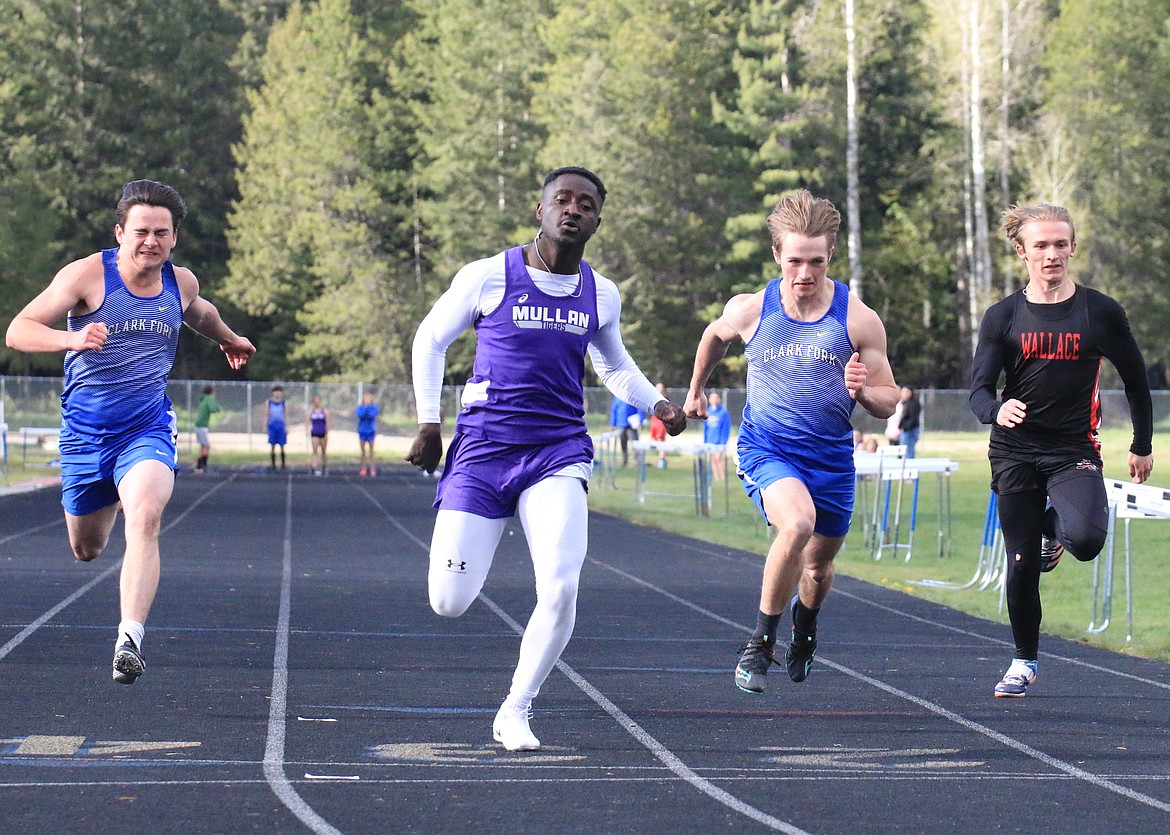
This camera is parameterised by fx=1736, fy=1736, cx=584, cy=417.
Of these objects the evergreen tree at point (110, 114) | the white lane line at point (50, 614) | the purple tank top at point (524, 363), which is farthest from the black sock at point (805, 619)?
the evergreen tree at point (110, 114)

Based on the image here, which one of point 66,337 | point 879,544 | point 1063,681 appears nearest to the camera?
point 66,337

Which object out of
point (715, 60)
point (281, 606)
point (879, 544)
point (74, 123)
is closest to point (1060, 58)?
point (715, 60)

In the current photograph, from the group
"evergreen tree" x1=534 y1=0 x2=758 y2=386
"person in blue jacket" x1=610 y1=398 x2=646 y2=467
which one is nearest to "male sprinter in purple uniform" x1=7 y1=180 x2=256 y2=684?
"person in blue jacket" x1=610 y1=398 x2=646 y2=467

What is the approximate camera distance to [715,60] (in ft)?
187

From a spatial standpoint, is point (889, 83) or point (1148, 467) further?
point (889, 83)

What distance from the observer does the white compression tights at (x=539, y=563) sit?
18.6 ft

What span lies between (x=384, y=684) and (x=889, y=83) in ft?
171

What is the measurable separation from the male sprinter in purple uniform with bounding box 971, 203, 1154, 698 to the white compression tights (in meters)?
2.14

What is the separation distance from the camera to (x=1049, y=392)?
710 cm

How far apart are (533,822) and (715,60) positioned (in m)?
54.1

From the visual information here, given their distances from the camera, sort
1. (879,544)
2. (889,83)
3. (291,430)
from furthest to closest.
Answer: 1. (889,83)
2. (291,430)
3. (879,544)

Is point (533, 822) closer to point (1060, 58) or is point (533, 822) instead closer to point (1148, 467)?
point (1148, 467)

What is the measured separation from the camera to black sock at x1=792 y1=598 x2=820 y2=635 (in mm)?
7137

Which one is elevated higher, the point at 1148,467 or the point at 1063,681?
the point at 1148,467
